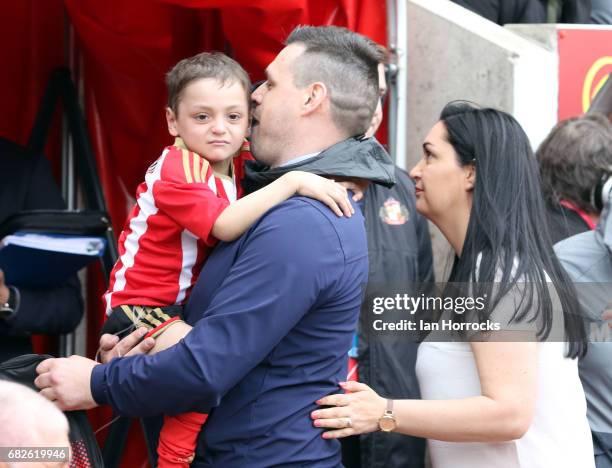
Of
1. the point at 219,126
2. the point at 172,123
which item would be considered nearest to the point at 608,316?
the point at 219,126

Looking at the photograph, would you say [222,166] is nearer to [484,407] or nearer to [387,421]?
[387,421]

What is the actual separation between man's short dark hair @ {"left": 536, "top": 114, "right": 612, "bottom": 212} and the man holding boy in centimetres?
137

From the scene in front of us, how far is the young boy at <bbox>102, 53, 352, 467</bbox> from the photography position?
2.50 meters

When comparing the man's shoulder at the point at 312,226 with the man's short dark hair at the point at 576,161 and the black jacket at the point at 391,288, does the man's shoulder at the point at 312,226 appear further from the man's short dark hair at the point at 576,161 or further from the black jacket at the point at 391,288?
the man's short dark hair at the point at 576,161

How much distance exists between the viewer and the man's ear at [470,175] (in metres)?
2.89

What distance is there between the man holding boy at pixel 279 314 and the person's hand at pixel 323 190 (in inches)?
0.8

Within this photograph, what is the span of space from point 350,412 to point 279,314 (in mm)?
369

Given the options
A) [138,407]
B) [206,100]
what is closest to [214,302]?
[138,407]

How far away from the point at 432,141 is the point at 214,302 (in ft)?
3.06

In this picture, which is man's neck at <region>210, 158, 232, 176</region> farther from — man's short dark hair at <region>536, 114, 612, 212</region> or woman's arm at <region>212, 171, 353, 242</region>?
man's short dark hair at <region>536, 114, 612, 212</region>

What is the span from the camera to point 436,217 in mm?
2975

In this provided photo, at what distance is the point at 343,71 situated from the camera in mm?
2713

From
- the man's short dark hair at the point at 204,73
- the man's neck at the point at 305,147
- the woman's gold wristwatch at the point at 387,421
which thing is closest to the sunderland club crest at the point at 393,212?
the man's short dark hair at the point at 204,73

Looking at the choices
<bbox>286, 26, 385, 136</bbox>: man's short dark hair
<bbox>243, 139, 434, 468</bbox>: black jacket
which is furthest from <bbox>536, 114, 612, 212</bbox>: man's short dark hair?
<bbox>286, 26, 385, 136</bbox>: man's short dark hair
